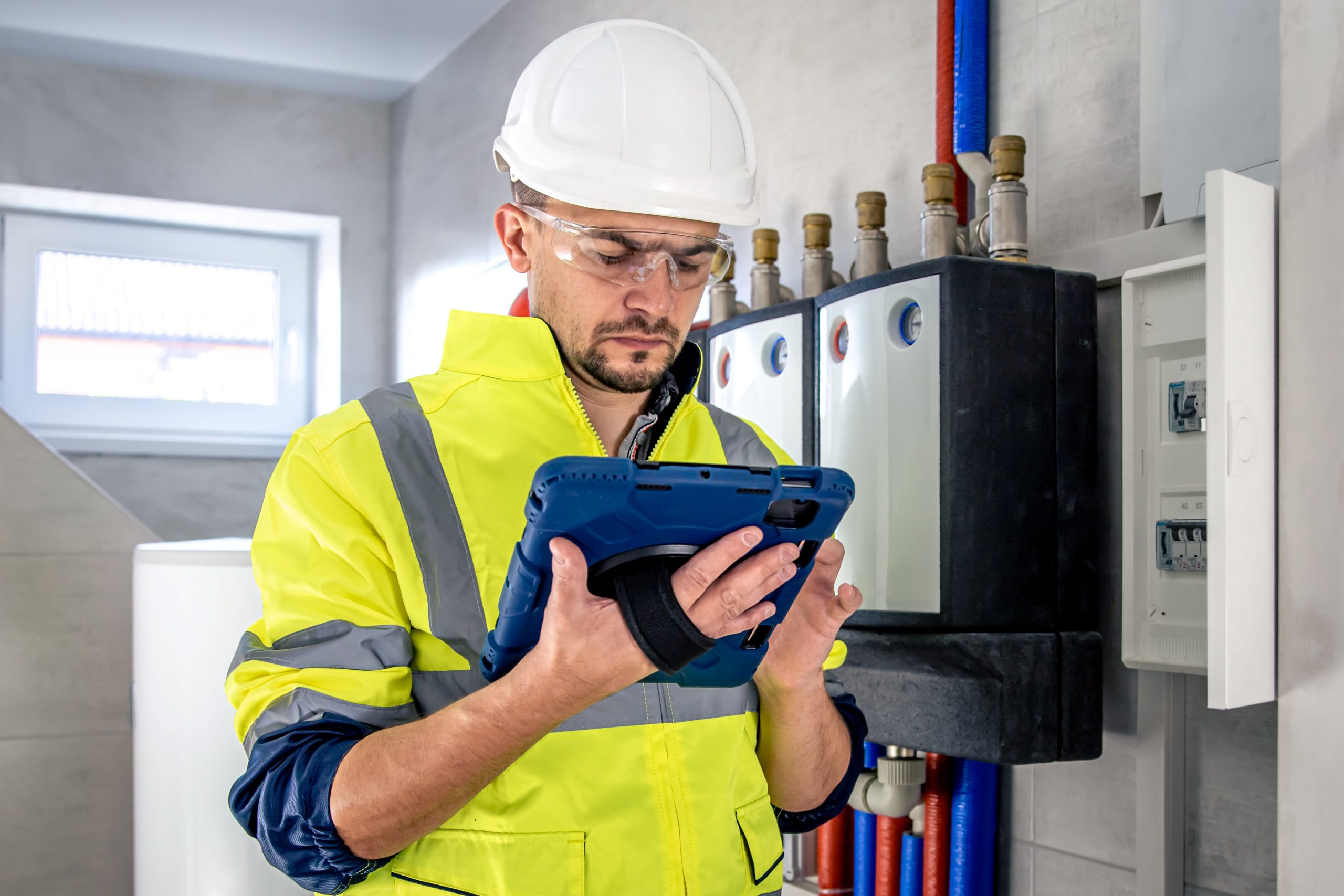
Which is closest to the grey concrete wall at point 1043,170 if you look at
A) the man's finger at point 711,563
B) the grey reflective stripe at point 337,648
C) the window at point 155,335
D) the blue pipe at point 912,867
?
the blue pipe at point 912,867

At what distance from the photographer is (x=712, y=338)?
6.35ft

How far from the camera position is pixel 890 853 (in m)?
1.65

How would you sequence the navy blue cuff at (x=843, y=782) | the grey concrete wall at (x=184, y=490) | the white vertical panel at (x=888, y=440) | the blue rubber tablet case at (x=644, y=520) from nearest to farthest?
1. the blue rubber tablet case at (x=644, y=520)
2. the navy blue cuff at (x=843, y=782)
3. the white vertical panel at (x=888, y=440)
4. the grey concrete wall at (x=184, y=490)

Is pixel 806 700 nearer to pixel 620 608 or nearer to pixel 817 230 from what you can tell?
pixel 620 608

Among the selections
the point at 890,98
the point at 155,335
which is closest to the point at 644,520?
the point at 890,98

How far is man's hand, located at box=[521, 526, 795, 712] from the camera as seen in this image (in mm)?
742

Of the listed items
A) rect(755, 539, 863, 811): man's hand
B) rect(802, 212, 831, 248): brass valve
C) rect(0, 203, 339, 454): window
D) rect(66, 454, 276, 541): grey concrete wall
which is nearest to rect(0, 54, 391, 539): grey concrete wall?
rect(66, 454, 276, 541): grey concrete wall

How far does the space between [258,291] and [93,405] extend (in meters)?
0.76

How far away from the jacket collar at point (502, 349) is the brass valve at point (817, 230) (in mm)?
Answer: 861

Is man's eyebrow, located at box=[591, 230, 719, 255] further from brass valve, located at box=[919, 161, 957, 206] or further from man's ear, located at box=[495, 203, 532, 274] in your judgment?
brass valve, located at box=[919, 161, 957, 206]

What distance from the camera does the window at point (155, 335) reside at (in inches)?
158

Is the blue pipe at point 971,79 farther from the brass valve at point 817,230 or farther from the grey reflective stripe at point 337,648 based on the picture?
the grey reflective stripe at point 337,648

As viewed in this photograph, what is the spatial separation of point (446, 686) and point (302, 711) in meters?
0.13

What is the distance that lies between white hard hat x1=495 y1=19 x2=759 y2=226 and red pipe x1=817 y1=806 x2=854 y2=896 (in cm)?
113
